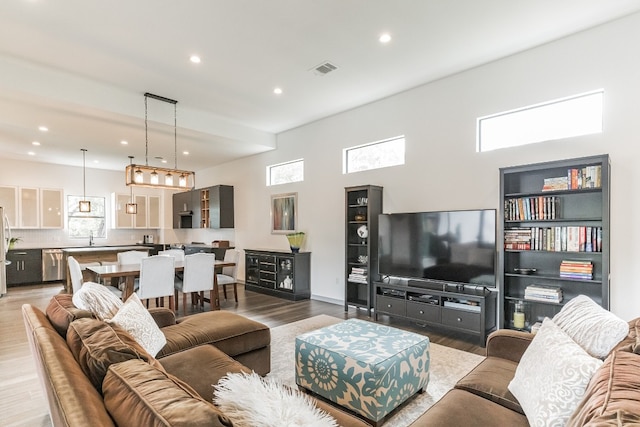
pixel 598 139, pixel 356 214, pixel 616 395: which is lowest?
pixel 616 395

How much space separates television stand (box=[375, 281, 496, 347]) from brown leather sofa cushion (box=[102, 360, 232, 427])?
141 inches

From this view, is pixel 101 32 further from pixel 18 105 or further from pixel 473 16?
pixel 473 16

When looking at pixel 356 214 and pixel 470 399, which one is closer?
pixel 470 399

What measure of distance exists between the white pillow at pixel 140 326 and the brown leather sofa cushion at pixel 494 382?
1867mm

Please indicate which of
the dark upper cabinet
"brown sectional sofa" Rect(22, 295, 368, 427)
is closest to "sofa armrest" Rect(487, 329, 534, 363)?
"brown sectional sofa" Rect(22, 295, 368, 427)

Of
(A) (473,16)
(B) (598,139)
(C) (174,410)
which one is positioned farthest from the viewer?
(B) (598,139)

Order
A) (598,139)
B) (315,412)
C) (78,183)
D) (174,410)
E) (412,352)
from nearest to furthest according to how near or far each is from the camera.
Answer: (174,410) < (315,412) < (412,352) < (598,139) < (78,183)

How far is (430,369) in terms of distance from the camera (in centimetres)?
312

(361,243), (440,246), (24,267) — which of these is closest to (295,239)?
(361,243)

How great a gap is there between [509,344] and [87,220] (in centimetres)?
1041

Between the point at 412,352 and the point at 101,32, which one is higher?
the point at 101,32

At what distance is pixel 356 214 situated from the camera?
17.8 feet

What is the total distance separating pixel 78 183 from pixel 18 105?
5310 mm

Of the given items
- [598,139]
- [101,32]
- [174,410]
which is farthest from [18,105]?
[598,139]
